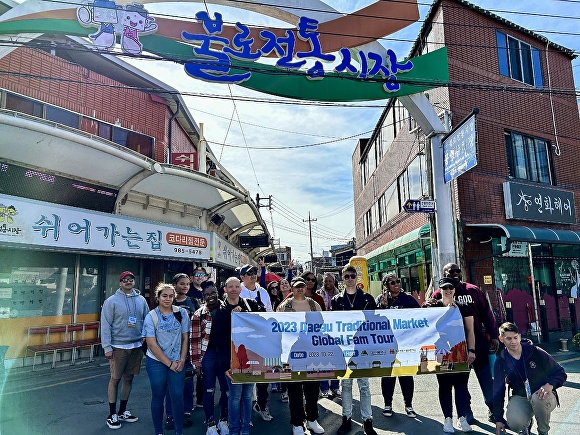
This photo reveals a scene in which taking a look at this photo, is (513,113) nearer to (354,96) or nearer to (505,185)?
(505,185)

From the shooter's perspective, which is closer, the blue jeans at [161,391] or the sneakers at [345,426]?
the blue jeans at [161,391]

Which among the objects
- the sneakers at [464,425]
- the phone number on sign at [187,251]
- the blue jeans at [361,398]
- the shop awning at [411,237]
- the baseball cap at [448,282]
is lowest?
the sneakers at [464,425]

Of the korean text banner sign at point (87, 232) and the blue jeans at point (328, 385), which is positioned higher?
the korean text banner sign at point (87, 232)

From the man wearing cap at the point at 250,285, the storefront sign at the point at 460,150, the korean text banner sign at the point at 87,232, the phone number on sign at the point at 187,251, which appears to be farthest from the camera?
the phone number on sign at the point at 187,251

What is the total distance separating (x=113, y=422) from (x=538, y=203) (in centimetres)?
1357

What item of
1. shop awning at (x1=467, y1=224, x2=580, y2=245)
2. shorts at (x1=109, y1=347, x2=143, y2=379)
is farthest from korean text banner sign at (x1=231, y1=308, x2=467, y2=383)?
shop awning at (x1=467, y1=224, x2=580, y2=245)

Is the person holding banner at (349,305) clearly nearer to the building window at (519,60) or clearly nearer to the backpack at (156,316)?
the backpack at (156,316)

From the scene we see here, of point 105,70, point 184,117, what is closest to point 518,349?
point 105,70

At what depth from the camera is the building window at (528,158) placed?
44.7 ft

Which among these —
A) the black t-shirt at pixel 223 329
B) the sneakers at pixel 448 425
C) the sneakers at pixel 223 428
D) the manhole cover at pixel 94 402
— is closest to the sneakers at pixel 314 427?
the sneakers at pixel 223 428

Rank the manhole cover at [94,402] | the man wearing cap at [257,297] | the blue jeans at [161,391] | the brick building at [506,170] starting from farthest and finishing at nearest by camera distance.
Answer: the brick building at [506,170] → the manhole cover at [94,402] → the man wearing cap at [257,297] → the blue jeans at [161,391]

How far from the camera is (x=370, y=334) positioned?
5352 millimetres

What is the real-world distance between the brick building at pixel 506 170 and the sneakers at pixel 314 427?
24.1 ft

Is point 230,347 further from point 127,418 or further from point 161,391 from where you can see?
point 127,418
